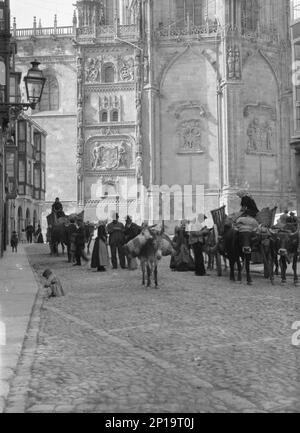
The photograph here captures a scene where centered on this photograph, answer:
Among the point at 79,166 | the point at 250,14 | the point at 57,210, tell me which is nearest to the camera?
the point at 57,210

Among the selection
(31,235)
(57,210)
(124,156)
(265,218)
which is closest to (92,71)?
(124,156)

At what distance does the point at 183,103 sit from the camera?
49.7m

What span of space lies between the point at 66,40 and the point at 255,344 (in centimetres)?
5029

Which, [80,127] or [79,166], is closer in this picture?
[79,166]

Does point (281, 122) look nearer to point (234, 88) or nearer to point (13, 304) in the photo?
point (234, 88)

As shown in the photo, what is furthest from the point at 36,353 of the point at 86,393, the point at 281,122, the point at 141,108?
the point at 281,122

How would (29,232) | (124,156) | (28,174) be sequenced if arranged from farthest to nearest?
(124,156) → (28,174) → (29,232)

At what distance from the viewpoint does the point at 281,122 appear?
50844mm

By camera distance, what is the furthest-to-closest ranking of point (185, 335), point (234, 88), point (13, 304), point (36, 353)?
point (234, 88), point (13, 304), point (185, 335), point (36, 353)

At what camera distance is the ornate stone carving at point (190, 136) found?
4944 cm

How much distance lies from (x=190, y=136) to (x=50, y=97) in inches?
529

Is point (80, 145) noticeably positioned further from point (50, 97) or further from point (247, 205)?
point (247, 205)

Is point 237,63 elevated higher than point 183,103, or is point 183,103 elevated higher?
point 237,63

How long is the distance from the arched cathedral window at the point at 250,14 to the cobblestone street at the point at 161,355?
4204 cm
